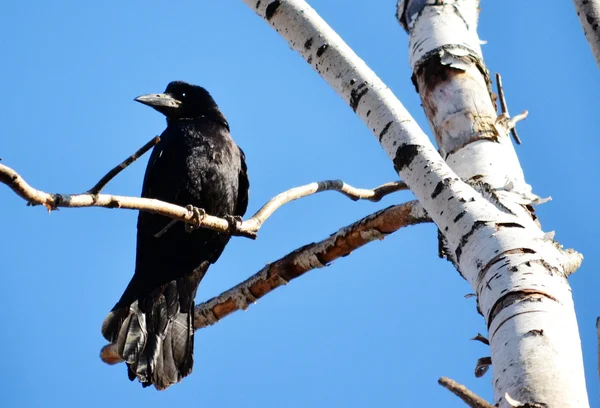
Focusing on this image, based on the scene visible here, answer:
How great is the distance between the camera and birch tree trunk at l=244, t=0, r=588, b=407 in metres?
1.87

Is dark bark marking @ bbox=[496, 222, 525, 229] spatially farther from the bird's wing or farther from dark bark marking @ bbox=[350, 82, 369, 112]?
the bird's wing

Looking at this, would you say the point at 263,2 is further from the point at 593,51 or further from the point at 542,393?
the point at 542,393

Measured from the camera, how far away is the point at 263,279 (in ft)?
15.5

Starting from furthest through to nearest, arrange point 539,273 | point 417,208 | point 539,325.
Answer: point 417,208 → point 539,273 → point 539,325

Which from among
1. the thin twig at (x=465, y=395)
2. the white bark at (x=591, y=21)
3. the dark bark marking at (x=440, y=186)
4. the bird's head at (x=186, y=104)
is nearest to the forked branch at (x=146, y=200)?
the dark bark marking at (x=440, y=186)

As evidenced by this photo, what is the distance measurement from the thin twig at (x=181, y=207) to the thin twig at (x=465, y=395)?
123cm

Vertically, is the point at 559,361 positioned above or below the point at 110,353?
below

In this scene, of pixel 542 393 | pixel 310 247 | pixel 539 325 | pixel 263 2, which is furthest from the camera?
pixel 310 247

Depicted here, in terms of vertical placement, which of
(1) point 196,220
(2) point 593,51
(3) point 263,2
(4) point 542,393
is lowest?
(4) point 542,393

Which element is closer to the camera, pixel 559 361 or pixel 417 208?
pixel 559 361

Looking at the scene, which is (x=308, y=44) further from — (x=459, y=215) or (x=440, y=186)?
(x=459, y=215)

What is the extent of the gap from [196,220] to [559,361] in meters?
1.86

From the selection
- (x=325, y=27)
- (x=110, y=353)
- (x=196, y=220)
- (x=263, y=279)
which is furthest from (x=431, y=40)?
(x=110, y=353)

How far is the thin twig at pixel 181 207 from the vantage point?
233 cm
